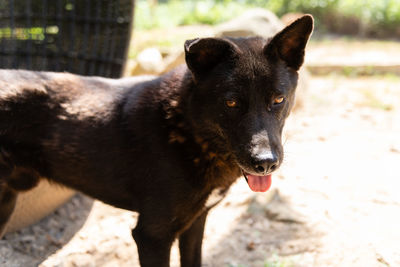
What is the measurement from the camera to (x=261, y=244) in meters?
3.54

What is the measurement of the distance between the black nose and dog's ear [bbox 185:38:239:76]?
0.64 meters

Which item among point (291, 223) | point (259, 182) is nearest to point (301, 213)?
point (291, 223)

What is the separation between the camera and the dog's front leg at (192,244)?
2992 mm

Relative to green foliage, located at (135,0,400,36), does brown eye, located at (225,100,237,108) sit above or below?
above

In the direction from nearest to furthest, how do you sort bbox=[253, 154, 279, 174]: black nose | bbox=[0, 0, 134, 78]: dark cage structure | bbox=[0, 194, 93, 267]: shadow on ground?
1. bbox=[253, 154, 279, 174]: black nose
2. bbox=[0, 194, 93, 267]: shadow on ground
3. bbox=[0, 0, 134, 78]: dark cage structure

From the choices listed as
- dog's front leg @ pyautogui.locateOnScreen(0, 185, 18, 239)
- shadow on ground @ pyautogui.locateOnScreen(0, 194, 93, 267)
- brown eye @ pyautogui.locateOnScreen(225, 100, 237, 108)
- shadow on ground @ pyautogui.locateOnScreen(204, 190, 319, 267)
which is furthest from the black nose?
shadow on ground @ pyautogui.locateOnScreen(0, 194, 93, 267)

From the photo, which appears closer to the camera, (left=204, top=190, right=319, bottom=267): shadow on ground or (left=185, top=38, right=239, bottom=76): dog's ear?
(left=185, top=38, right=239, bottom=76): dog's ear

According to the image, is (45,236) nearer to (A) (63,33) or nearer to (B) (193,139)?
(B) (193,139)

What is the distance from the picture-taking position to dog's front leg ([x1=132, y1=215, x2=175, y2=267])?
8.21ft

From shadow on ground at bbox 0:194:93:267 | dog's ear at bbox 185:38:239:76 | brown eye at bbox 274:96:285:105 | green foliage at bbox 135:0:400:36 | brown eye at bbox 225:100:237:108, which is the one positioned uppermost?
dog's ear at bbox 185:38:239:76

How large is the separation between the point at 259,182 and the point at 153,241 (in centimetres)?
74

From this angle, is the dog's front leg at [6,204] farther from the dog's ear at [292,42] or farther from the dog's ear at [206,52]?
the dog's ear at [292,42]

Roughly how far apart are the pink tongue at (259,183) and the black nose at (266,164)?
0.67ft

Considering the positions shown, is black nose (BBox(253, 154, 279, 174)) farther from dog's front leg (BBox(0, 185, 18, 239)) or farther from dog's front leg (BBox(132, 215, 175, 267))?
dog's front leg (BBox(0, 185, 18, 239))
